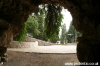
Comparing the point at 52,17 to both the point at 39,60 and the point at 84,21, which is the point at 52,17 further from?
the point at 84,21

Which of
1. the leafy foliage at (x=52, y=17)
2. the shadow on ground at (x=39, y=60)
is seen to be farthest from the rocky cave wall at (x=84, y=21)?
the leafy foliage at (x=52, y=17)

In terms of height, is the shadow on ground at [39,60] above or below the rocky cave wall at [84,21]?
below

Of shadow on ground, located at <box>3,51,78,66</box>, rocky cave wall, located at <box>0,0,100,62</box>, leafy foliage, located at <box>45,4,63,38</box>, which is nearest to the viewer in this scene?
rocky cave wall, located at <box>0,0,100,62</box>

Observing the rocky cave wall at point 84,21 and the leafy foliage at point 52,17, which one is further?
the leafy foliage at point 52,17

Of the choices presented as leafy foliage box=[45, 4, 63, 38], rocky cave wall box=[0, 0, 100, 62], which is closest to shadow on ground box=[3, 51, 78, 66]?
rocky cave wall box=[0, 0, 100, 62]

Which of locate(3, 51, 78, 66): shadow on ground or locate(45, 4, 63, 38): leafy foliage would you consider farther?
locate(45, 4, 63, 38): leafy foliage

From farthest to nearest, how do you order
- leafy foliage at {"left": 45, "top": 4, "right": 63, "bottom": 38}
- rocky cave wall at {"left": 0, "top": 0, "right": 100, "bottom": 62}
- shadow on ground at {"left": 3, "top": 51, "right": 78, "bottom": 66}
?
1. leafy foliage at {"left": 45, "top": 4, "right": 63, "bottom": 38}
2. shadow on ground at {"left": 3, "top": 51, "right": 78, "bottom": 66}
3. rocky cave wall at {"left": 0, "top": 0, "right": 100, "bottom": 62}

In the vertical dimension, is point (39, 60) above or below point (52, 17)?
below

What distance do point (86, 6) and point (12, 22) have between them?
4.29m

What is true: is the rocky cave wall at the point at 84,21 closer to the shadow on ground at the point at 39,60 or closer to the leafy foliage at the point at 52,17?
the shadow on ground at the point at 39,60

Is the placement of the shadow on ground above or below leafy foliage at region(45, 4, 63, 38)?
below

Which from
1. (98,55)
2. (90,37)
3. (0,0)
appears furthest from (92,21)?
(0,0)

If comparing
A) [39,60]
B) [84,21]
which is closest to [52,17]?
[39,60]

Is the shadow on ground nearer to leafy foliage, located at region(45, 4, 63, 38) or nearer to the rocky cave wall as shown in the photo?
the rocky cave wall
